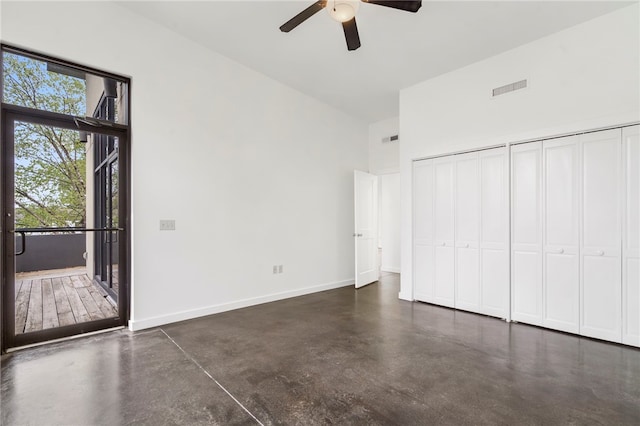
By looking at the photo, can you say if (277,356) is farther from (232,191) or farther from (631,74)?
(631,74)

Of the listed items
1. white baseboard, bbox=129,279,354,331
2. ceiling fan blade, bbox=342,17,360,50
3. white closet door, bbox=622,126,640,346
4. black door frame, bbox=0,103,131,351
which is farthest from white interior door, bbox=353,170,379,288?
black door frame, bbox=0,103,131,351

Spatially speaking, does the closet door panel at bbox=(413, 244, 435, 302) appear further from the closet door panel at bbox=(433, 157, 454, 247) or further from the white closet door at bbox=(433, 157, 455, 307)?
the closet door panel at bbox=(433, 157, 454, 247)

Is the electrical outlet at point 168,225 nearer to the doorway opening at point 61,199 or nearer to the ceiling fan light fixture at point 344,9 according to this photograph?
the doorway opening at point 61,199

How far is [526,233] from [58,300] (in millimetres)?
5596

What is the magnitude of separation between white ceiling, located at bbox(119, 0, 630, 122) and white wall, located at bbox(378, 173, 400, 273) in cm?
315

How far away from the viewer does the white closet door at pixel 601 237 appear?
10.4 feet

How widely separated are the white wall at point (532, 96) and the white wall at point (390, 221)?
8.13 feet

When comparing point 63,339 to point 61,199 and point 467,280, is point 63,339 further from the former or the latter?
point 467,280

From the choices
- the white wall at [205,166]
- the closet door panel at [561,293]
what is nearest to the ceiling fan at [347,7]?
the white wall at [205,166]

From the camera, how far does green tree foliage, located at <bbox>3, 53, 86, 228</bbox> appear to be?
2.94 m

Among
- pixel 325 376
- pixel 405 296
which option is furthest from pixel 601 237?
pixel 325 376

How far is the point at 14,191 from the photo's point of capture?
2924 mm

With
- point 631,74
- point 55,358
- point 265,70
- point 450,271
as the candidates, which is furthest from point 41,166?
point 631,74

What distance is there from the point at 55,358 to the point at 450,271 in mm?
4749
